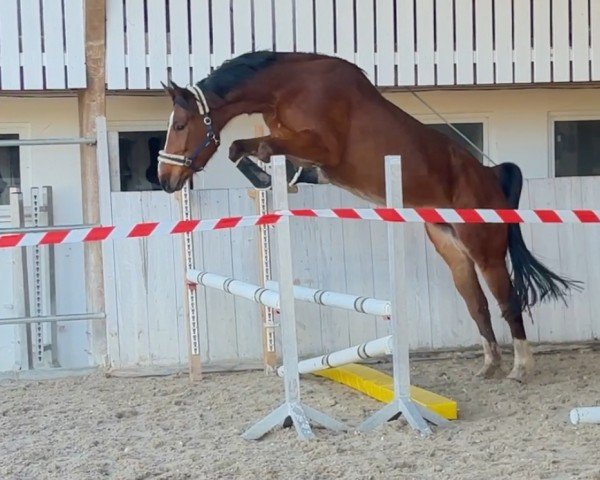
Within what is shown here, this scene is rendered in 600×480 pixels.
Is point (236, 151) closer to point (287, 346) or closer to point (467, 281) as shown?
point (287, 346)

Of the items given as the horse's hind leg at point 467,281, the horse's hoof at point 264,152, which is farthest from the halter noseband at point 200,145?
the horse's hind leg at point 467,281

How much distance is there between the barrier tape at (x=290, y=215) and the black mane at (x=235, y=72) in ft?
3.62

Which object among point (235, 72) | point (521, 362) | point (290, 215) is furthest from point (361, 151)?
point (521, 362)

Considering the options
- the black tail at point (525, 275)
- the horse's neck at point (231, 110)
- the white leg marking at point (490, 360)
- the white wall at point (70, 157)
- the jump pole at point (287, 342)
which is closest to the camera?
the jump pole at point (287, 342)

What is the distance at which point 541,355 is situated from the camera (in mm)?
6734

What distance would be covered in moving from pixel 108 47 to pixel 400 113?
88.0 inches

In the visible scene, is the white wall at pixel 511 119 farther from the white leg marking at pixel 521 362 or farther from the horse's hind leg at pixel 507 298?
the white leg marking at pixel 521 362

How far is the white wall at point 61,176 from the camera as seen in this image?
761 cm

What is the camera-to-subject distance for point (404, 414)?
4273mm

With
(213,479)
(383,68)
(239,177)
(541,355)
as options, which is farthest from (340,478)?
(239,177)

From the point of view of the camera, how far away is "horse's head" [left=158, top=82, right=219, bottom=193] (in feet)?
16.4

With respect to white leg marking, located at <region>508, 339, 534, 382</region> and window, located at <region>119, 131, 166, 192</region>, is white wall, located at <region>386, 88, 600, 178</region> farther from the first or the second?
white leg marking, located at <region>508, 339, 534, 382</region>

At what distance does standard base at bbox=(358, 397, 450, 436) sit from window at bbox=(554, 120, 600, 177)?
4.55 metres

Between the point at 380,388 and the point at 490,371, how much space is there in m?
1.22
